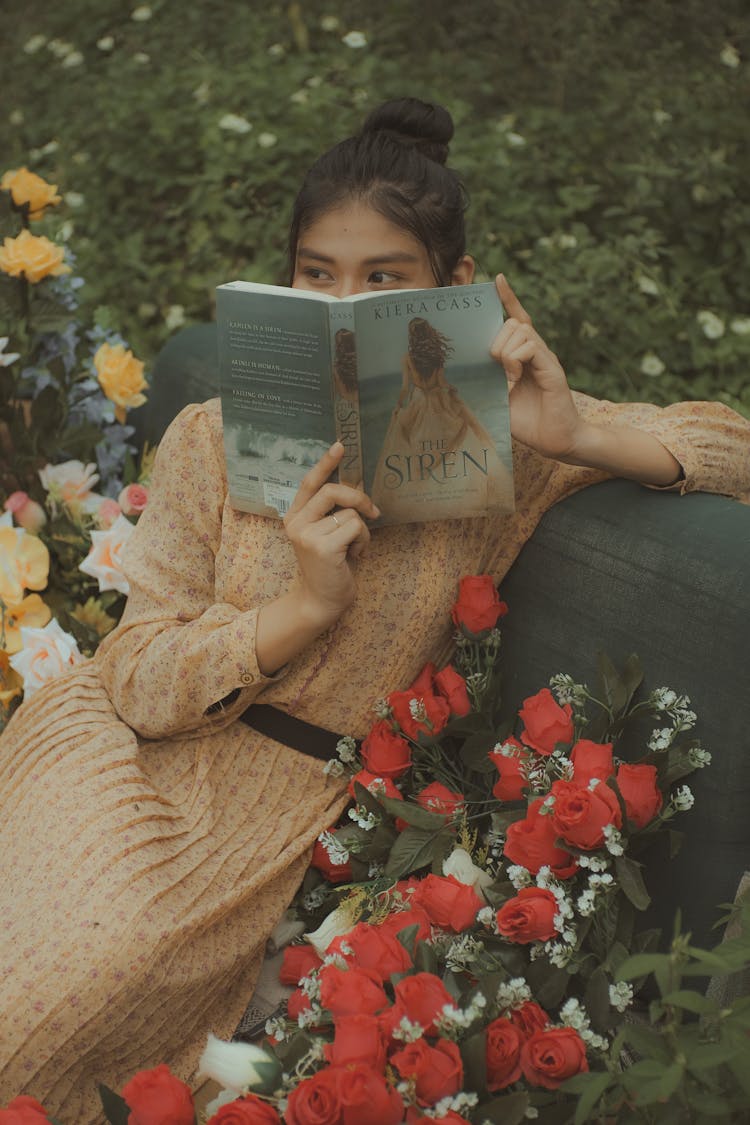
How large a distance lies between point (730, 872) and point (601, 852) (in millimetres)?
204

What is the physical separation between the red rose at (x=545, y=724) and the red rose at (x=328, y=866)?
368 mm

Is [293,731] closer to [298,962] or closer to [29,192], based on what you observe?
[298,962]

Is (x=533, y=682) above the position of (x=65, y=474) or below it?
above

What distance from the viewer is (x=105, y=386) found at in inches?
96.8

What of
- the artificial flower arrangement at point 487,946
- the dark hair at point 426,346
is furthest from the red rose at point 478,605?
the dark hair at point 426,346

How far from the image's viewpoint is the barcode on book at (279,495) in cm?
159

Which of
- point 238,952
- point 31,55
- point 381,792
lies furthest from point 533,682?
point 31,55

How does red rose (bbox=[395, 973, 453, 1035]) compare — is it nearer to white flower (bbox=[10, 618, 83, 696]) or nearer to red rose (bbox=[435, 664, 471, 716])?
red rose (bbox=[435, 664, 471, 716])

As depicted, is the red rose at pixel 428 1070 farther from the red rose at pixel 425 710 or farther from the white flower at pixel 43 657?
the white flower at pixel 43 657

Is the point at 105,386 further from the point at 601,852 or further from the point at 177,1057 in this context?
the point at 601,852

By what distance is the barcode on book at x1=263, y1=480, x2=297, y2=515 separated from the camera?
159cm

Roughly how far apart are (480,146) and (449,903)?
2915 millimetres

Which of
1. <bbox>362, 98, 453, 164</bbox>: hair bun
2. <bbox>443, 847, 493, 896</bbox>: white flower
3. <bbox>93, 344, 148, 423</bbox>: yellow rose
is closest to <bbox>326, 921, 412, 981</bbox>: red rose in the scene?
<bbox>443, 847, 493, 896</bbox>: white flower

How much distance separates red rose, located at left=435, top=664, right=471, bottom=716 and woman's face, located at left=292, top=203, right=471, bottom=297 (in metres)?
0.54
